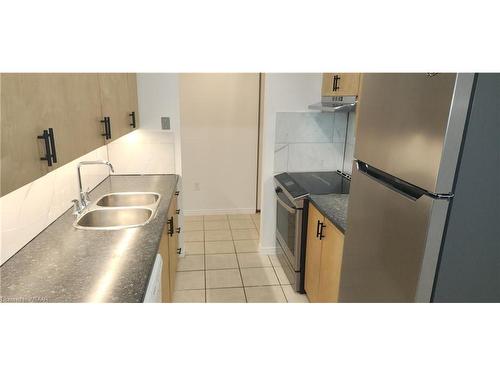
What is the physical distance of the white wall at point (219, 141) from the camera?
13.8ft

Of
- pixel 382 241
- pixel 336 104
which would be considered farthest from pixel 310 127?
pixel 382 241

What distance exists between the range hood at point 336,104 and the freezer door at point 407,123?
93 cm

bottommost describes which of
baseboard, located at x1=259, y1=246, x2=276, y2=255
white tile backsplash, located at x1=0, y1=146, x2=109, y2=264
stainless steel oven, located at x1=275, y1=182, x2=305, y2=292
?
baseboard, located at x1=259, y1=246, x2=276, y2=255

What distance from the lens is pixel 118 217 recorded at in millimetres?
2232

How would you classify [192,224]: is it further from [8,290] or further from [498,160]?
[498,160]

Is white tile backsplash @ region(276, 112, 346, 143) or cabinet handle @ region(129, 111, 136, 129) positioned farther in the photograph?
white tile backsplash @ region(276, 112, 346, 143)

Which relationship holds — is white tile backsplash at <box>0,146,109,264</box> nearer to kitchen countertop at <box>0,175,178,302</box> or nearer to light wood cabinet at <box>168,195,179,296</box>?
kitchen countertop at <box>0,175,178,302</box>

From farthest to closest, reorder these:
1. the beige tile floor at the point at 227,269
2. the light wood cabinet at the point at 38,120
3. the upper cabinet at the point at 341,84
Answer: the beige tile floor at the point at 227,269 < the upper cabinet at the point at 341,84 < the light wood cabinet at the point at 38,120

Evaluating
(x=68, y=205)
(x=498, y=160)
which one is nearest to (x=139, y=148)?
(x=68, y=205)

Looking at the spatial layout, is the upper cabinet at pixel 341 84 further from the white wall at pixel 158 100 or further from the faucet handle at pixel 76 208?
the faucet handle at pixel 76 208

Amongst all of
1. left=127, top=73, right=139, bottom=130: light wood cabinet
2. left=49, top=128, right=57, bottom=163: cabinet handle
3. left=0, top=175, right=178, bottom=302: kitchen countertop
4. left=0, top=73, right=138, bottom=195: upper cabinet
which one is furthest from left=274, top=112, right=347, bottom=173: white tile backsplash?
left=49, top=128, right=57, bottom=163: cabinet handle

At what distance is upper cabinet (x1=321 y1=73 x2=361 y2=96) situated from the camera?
2.34 metres

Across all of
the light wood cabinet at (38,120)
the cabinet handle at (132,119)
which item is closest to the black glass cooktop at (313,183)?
the cabinet handle at (132,119)

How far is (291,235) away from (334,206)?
68 centimetres
